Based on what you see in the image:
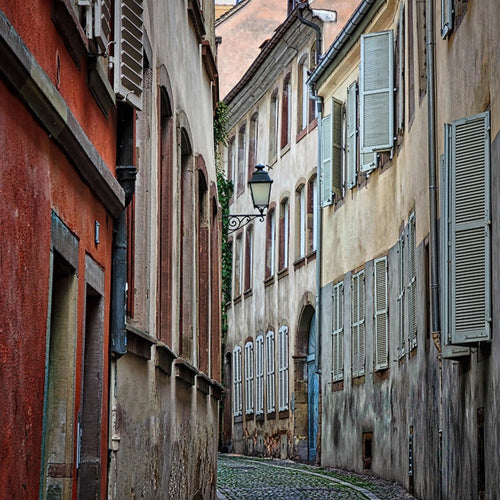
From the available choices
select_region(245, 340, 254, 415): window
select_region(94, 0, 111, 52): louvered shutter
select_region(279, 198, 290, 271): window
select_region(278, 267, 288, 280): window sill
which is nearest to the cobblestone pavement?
select_region(278, 267, 288, 280): window sill

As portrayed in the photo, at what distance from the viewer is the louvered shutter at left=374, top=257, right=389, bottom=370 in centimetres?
2070

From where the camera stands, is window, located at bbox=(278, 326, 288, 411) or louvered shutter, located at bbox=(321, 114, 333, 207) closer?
louvered shutter, located at bbox=(321, 114, 333, 207)

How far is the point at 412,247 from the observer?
17766 millimetres

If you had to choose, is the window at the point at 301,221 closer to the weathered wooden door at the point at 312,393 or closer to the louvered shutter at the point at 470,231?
the weathered wooden door at the point at 312,393

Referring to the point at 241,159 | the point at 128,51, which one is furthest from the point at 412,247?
the point at 241,159

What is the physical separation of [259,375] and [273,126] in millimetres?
6161

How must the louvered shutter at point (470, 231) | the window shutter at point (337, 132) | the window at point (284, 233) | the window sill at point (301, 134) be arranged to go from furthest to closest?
the window at point (284, 233)
the window sill at point (301, 134)
the window shutter at point (337, 132)
the louvered shutter at point (470, 231)

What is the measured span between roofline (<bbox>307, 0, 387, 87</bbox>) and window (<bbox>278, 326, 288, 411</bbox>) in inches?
255

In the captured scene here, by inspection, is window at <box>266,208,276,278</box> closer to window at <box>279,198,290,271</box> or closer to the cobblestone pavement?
window at <box>279,198,290,271</box>

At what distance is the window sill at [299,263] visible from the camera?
28.3 meters

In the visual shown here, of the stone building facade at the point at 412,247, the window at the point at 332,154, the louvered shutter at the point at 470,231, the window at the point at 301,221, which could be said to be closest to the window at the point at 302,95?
the window at the point at 301,221

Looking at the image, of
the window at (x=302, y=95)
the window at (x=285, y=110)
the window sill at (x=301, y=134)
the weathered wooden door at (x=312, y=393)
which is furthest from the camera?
the window at (x=285, y=110)

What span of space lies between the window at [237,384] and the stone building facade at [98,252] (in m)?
21.0

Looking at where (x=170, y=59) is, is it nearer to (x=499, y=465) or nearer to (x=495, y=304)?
(x=495, y=304)
